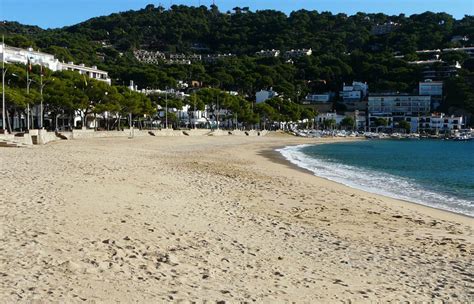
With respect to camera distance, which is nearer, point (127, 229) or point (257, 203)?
point (127, 229)

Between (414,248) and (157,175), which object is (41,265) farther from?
(157,175)

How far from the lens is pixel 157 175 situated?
682 inches

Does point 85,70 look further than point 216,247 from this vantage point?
Yes

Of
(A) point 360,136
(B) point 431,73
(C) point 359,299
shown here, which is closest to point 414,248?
(C) point 359,299

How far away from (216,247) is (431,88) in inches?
6101

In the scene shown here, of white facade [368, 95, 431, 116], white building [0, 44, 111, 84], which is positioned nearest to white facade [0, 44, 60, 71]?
white building [0, 44, 111, 84]

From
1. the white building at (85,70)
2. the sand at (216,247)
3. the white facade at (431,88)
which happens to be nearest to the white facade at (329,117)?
the white facade at (431,88)

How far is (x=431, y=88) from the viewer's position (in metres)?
150

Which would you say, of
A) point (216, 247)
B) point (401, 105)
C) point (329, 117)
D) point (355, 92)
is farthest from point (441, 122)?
point (216, 247)

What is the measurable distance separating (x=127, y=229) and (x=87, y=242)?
1134mm

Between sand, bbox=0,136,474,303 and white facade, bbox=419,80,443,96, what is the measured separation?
146745 mm

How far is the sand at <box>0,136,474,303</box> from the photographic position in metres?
5.52

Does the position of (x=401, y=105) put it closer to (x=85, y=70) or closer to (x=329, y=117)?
(x=329, y=117)

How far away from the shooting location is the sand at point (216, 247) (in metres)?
5.52
